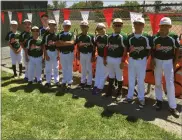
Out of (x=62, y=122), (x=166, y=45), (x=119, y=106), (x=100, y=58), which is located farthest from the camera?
(x=100, y=58)

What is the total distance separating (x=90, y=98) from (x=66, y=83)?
117cm

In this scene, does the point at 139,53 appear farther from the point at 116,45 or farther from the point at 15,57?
the point at 15,57

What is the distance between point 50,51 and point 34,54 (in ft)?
1.80

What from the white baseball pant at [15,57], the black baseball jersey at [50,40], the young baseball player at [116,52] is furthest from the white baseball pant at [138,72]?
the white baseball pant at [15,57]

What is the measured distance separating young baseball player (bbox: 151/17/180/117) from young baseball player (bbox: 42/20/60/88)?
301 cm

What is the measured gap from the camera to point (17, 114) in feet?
21.1

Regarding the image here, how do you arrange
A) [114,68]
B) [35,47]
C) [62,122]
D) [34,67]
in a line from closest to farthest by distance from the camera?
[62,122] < [114,68] < [35,47] < [34,67]

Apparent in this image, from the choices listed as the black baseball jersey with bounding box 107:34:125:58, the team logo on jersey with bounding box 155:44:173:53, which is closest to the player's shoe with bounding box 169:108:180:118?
the team logo on jersey with bounding box 155:44:173:53

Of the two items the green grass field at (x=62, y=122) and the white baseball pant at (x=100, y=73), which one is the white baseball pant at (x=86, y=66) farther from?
the green grass field at (x=62, y=122)

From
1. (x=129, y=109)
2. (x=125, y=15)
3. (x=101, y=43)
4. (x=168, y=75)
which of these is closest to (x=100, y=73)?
(x=101, y=43)

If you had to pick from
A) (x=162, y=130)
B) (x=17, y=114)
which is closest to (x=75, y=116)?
(x=17, y=114)

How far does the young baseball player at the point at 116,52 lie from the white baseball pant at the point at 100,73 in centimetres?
40

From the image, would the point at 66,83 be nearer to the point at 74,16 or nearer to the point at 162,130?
the point at 162,130

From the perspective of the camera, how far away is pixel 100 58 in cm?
768
